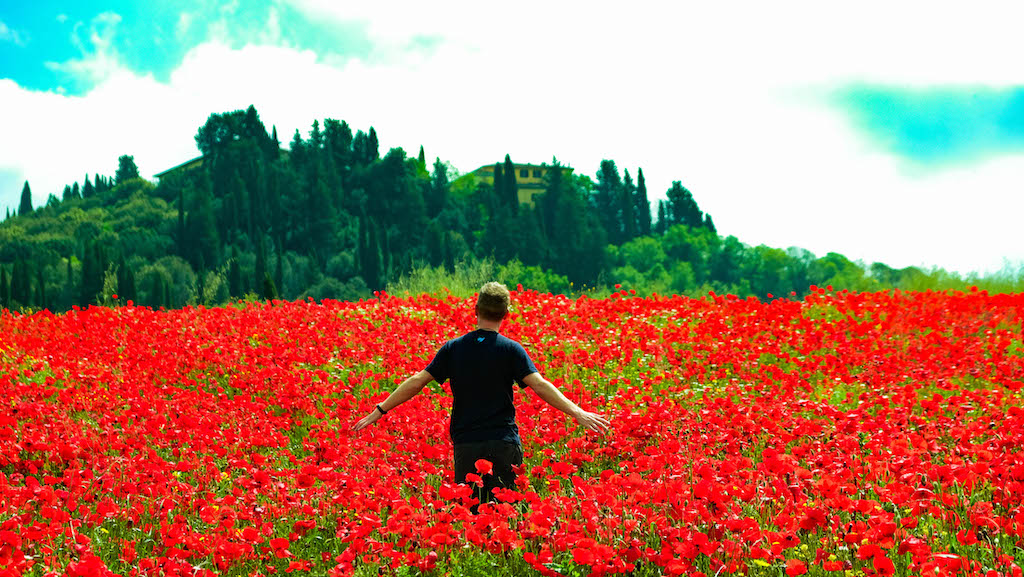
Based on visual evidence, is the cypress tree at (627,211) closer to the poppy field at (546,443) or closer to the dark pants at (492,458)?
the poppy field at (546,443)

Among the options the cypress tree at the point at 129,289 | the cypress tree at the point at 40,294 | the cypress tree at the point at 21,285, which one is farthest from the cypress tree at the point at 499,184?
the cypress tree at the point at 21,285

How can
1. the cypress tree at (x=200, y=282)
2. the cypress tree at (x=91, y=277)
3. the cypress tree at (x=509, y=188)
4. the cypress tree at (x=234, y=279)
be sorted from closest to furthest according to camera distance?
the cypress tree at (x=91, y=277)
the cypress tree at (x=234, y=279)
the cypress tree at (x=200, y=282)
the cypress tree at (x=509, y=188)

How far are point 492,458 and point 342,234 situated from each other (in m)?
76.2

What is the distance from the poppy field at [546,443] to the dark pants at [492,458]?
17 centimetres

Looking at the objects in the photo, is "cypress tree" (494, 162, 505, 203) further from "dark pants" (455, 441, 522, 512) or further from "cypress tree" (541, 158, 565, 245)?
"dark pants" (455, 441, 522, 512)

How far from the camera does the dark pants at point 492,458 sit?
4602mm

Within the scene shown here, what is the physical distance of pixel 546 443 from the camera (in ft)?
22.8

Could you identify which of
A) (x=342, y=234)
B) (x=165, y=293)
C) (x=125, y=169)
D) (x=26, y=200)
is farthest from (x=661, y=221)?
(x=26, y=200)

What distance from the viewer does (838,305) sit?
14.1 meters

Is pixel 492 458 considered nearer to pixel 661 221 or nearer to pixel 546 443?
pixel 546 443

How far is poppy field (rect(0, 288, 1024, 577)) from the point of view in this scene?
3.90 metres

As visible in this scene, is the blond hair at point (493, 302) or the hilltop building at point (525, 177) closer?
the blond hair at point (493, 302)

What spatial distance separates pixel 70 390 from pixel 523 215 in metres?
65.4

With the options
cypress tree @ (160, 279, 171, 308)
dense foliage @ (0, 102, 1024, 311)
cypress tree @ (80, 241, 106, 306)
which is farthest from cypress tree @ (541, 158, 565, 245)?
cypress tree @ (80, 241, 106, 306)
